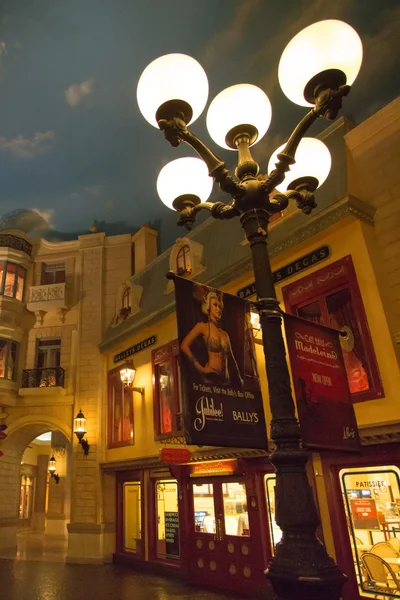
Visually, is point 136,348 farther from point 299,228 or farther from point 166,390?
point 299,228

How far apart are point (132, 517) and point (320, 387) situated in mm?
11143

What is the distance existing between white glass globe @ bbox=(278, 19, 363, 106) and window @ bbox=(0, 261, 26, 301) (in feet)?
50.0

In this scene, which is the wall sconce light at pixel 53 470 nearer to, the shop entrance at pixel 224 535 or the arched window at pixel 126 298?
the arched window at pixel 126 298

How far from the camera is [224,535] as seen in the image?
944cm

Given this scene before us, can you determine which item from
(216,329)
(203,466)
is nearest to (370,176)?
(216,329)

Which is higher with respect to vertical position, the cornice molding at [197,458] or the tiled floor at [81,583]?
the cornice molding at [197,458]

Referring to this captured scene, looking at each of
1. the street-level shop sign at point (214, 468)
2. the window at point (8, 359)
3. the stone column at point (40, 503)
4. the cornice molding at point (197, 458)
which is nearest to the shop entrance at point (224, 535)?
the street-level shop sign at point (214, 468)

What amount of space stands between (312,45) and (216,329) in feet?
8.76

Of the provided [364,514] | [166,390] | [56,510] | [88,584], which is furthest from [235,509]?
[56,510]

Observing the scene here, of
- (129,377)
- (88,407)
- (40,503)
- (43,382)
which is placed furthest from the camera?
(40,503)

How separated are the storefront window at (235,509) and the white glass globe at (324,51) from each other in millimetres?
8502

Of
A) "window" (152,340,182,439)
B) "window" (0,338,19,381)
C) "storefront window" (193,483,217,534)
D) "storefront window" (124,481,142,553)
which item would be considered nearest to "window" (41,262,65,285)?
"window" (0,338,19,381)

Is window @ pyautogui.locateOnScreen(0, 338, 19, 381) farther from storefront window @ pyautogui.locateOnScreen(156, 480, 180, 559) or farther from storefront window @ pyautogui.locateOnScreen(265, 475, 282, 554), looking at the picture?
storefront window @ pyautogui.locateOnScreen(265, 475, 282, 554)

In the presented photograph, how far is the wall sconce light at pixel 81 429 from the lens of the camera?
13773mm
